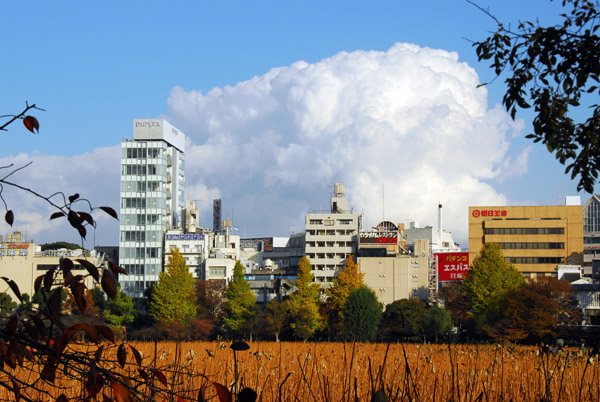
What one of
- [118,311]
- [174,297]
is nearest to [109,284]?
[174,297]

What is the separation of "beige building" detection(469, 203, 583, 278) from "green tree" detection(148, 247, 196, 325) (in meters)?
43.8

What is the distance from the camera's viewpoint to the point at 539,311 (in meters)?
65.7

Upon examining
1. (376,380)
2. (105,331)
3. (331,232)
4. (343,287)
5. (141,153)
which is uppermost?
(141,153)

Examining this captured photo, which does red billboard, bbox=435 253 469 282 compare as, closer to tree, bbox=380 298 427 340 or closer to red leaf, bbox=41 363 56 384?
tree, bbox=380 298 427 340

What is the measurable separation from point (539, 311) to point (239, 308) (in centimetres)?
3281

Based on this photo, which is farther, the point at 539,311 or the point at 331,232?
the point at 331,232

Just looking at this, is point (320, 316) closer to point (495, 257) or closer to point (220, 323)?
point (220, 323)

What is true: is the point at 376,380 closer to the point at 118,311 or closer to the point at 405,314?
the point at 405,314

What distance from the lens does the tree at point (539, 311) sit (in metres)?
65.1

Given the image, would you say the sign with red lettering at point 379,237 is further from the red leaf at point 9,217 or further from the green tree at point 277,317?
the red leaf at point 9,217

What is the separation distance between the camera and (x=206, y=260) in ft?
358

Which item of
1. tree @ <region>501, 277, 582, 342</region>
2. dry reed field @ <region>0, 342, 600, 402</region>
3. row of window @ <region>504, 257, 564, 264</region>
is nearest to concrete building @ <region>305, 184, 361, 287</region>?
row of window @ <region>504, 257, 564, 264</region>

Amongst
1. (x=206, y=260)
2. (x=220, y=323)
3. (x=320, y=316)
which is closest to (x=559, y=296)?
(x=320, y=316)

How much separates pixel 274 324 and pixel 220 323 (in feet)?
30.8
